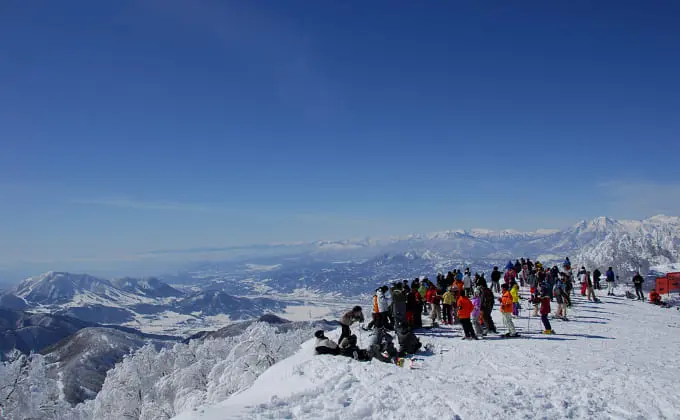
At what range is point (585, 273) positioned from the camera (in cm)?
3098

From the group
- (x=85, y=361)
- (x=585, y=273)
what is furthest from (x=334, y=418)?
(x=85, y=361)

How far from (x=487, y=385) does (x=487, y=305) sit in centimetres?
850

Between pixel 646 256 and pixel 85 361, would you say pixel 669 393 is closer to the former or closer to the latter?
pixel 646 256

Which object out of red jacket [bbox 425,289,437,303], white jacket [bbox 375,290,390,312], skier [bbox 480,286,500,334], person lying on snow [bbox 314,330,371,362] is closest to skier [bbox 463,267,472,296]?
red jacket [bbox 425,289,437,303]

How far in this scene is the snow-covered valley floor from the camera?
948 centimetres

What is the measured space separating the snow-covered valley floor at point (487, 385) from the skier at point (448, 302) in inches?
152

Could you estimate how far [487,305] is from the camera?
1908cm

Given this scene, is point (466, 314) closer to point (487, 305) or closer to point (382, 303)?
point (487, 305)

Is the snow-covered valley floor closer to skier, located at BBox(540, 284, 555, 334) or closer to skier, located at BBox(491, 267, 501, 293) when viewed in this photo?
skier, located at BBox(540, 284, 555, 334)

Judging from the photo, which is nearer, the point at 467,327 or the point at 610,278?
the point at 467,327

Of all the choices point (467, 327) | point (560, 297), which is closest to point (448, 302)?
point (467, 327)

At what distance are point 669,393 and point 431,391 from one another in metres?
6.46

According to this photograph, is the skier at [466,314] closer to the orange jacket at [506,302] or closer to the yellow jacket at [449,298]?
the orange jacket at [506,302]

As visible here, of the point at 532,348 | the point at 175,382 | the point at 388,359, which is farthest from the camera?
the point at 175,382
